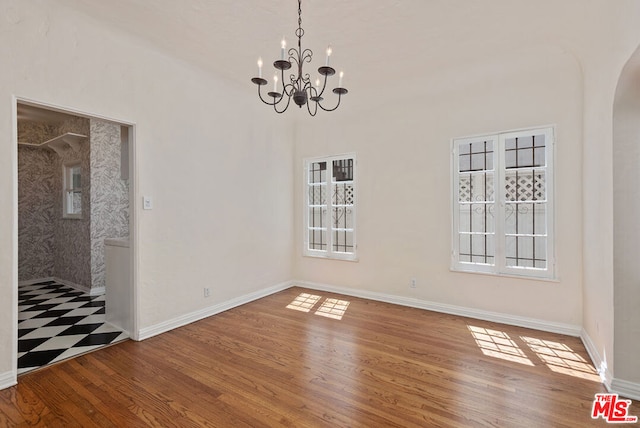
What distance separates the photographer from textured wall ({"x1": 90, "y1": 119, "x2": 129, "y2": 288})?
182 inches

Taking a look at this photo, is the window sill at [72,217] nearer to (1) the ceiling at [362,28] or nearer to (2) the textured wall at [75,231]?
(2) the textured wall at [75,231]

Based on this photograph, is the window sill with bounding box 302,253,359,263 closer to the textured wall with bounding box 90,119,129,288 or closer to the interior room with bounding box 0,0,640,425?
the interior room with bounding box 0,0,640,425

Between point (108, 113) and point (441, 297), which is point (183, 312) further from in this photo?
point (441, 297)

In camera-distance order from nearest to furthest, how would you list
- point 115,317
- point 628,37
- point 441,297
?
point 628,37 → point 115,317 → point 441,297

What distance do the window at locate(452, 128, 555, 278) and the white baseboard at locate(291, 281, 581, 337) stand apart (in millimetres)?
518

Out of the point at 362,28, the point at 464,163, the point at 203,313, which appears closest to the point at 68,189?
the point at 203,313

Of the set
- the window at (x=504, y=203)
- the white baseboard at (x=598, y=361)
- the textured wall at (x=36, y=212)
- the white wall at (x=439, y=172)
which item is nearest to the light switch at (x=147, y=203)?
the white wall at (x=439, y=172)

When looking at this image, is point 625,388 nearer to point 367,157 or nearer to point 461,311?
point 461,311

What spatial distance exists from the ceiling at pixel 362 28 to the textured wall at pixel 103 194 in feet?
8.01

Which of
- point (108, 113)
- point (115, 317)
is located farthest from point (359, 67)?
point (115, 317)

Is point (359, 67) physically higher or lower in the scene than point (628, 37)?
higher

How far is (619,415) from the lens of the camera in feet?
6.28

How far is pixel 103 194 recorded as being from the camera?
15.5 feet

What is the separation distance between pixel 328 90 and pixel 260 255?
8.62 ft
